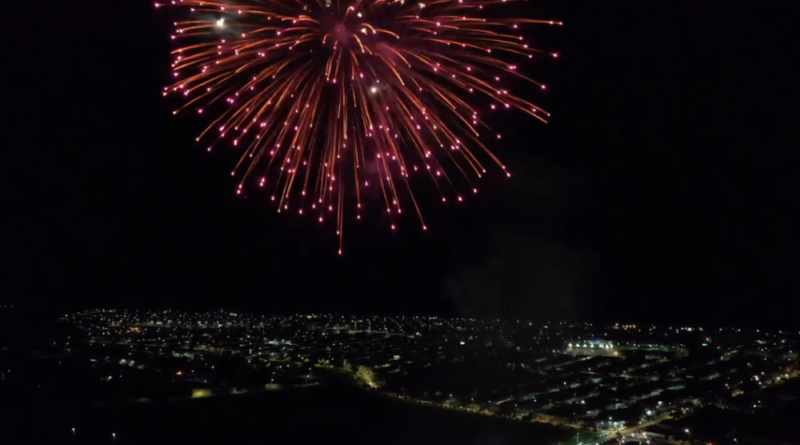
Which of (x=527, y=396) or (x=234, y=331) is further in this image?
(x=234, y=331)

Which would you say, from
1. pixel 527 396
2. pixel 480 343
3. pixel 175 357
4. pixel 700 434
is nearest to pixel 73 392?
pixel 175 357

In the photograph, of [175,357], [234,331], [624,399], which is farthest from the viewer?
[234,331]

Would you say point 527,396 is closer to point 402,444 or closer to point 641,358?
point 402,444

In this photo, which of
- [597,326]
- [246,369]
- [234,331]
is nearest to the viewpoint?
[246,369]

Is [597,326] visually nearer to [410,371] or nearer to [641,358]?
[641,358]

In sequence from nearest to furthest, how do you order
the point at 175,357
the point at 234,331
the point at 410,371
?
the point at 410,371 → the point at 175,357 → the point at 234,331

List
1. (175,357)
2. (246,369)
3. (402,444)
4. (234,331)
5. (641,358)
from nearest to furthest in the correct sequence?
(402,444) → (246,369) → (175,357) → (641,358) → (234,331)

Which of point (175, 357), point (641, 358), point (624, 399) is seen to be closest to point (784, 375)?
point (641, 358)

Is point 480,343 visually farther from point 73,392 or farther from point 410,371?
point 73,392

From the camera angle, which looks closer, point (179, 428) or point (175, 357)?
point (179, 428)
